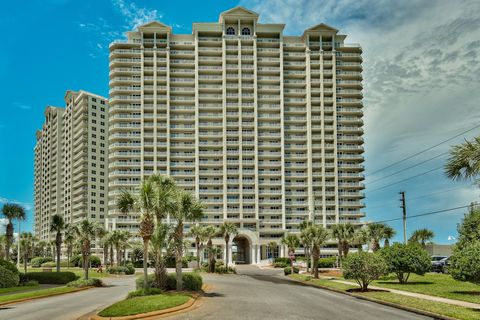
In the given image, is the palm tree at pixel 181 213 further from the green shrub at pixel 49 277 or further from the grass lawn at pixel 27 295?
the green shrub at pixel 49 277

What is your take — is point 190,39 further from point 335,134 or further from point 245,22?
point 335,134

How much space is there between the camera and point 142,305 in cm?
2467

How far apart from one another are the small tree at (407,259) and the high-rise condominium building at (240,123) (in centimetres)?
8564

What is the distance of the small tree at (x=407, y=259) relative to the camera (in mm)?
42719

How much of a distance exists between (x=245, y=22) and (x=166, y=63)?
25.2 meters

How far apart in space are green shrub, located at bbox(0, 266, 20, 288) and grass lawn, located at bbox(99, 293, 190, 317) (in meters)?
24.2

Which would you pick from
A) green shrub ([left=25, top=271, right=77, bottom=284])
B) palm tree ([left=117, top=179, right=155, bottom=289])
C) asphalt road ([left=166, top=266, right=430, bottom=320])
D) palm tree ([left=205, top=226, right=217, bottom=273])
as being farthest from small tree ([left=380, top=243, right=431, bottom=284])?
palm tree ([left=205, top=226, right=217, bottom=273])

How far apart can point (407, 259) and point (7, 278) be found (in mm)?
36414

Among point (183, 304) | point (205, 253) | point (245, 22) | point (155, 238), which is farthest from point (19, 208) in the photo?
point (245, 22)

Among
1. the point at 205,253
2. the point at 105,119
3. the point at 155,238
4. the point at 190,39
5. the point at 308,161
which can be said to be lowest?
the point at 205,253

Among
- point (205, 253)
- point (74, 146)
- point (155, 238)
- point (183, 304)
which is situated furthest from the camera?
point (74, 146)

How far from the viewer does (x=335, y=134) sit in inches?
5354

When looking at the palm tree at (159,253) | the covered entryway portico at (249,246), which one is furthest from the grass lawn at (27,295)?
the covered entryway portico at (249,246)

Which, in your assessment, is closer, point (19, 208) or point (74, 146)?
point (19, 208)
